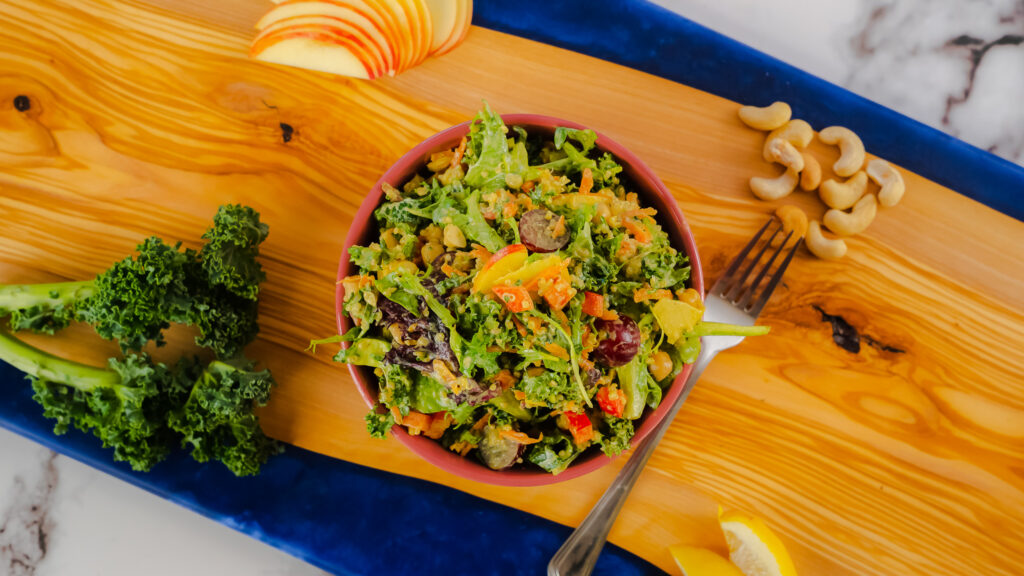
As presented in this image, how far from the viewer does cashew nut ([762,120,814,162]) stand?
8.89 ft

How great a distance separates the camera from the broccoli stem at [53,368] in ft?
8.23

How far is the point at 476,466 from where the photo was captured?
6.96ft

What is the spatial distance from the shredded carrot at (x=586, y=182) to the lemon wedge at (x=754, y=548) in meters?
1.44

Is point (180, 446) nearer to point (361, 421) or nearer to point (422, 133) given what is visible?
point (361, 421)

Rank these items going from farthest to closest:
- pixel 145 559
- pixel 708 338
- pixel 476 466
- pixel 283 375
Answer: pixel 145 559 < pixel 283 375 < pixel 708 338 < pixel 476 466

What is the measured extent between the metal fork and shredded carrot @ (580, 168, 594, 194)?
0.83m

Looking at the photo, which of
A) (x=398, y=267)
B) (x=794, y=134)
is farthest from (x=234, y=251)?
(x=794, y=134)

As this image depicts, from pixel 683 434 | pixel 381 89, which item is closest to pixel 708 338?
pixel 683 434

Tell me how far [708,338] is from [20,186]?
2.86 meters

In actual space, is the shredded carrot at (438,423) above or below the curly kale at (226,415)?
above

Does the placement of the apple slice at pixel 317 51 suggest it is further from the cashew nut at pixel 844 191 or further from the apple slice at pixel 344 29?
the cashew nut at pixel 844 191

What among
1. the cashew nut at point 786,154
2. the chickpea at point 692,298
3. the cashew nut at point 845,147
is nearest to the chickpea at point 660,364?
the chickpea at point 692,298

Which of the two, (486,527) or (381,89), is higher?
(381,89)

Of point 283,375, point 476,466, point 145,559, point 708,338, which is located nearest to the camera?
point 476,466
